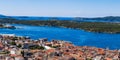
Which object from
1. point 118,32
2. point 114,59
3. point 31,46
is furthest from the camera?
point 118,32

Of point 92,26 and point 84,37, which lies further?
point 92,26

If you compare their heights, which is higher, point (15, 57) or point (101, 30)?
point (15, 57)

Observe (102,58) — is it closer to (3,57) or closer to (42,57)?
(42,57)

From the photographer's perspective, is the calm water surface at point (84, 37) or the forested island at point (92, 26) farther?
the forested island at point (92, 26)

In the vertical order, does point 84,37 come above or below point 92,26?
above

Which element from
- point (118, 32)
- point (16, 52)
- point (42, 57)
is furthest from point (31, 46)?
point (118, 32)

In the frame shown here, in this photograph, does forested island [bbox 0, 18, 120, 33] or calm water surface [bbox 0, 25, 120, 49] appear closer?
calm water surface [bbox 0, 25, 120, 49]

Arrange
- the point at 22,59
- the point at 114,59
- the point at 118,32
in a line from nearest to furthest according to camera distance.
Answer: the point at 22,59, the point at 114,59, the point at 118,32

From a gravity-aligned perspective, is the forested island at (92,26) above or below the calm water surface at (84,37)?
below

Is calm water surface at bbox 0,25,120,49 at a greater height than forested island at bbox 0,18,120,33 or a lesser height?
greater

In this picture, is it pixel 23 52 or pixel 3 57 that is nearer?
pixel 3 57
